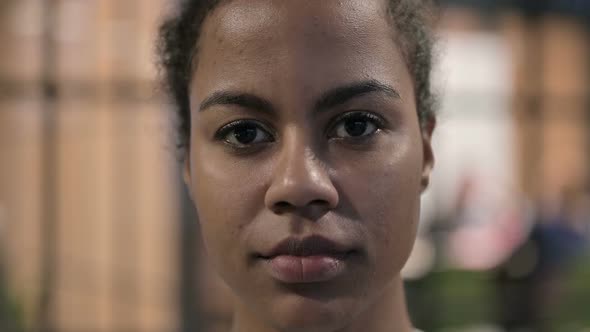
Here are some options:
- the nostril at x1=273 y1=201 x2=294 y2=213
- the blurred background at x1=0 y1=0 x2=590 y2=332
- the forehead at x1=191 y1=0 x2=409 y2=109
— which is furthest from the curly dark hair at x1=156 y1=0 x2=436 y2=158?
the blurred background at x1=0 y1=0 x2=590 y2=332

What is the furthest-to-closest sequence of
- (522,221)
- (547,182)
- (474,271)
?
1. (547,182)
2. (522,221)
3. (474,271)

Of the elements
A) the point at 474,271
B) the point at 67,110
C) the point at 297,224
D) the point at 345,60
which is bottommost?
the point at 474,271

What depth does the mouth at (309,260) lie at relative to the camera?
1.12 meters

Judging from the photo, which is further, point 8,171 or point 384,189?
point 8,171

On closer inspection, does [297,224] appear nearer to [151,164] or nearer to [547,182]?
[151,164]

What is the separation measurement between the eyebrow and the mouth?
18 cm

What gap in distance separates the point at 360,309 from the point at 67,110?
4430 millimetres

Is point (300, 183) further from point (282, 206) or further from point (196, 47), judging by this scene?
point (196, 47)

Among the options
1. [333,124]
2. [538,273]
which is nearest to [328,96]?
[333,124]

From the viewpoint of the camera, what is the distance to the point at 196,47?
1.28m

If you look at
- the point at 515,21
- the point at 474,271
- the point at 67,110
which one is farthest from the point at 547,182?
the point at 67,110

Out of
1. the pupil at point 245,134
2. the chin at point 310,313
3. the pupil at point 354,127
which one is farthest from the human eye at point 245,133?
the chin at point 310,313

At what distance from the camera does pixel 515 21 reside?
5.86 metres

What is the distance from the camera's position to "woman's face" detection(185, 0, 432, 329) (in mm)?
1124
